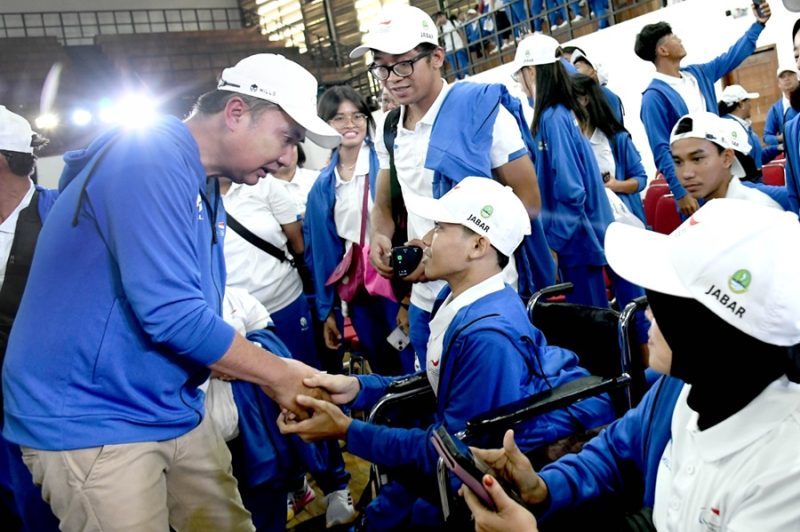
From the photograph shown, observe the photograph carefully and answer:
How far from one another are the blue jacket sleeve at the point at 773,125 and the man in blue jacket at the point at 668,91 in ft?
7.00

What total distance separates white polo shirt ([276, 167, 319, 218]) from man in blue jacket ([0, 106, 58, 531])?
1308 millimetres

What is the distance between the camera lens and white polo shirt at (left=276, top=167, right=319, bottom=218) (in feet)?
12.0

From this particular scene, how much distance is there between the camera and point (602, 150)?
3.70 meters

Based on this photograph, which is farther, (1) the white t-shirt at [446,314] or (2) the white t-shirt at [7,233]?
(2) the white t-shirt at [7,233]

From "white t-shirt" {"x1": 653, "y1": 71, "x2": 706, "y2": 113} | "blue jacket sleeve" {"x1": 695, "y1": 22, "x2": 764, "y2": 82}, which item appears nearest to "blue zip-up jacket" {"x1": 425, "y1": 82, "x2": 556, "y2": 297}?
"white t-shirt" {"x1": 653, "y1": 71, "x2": 706, "y2": 113}

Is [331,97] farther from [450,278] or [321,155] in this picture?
[321,155]

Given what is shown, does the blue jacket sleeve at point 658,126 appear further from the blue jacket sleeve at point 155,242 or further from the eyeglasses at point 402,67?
the blue jacket sleeve at point 155,242

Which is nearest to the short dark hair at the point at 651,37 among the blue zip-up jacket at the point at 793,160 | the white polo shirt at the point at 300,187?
the blue zip-up jacket at the point at 793,160

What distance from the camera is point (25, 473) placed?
1.71m

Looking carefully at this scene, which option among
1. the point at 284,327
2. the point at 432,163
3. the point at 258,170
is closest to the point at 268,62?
the point at 258,170

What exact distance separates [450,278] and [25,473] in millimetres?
1174

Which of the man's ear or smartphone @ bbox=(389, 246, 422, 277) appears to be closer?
the man's ear

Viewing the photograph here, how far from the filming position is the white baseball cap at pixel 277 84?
Answer: 158 cm

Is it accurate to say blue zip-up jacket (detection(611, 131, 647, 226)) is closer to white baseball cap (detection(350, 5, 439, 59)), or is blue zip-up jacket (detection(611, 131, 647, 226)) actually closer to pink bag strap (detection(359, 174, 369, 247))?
pink bag strap (detection(359, 174, 369, 247))
